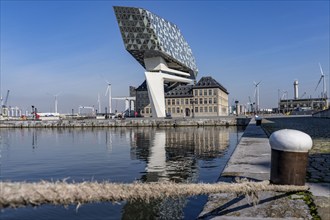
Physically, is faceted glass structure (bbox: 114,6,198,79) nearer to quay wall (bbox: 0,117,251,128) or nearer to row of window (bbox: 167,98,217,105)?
row of window (bbox: 167,98,217,105)

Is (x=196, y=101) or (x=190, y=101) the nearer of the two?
(x=196, y=101)

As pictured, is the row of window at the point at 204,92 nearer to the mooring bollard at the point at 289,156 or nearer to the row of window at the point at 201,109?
the row of window at the point at 201,109

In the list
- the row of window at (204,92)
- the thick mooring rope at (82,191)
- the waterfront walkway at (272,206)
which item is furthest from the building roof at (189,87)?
the thick mooring rope at (82,191)

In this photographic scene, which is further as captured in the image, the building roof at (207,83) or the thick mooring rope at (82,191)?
the building roof at (207,83)

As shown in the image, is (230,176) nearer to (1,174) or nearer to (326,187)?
(326,187)

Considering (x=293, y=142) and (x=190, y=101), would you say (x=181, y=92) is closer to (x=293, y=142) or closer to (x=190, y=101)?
(x=190, y=101)

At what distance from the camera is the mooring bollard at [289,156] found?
5.01 m

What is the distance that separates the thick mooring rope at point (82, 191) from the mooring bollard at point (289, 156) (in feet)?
2.93

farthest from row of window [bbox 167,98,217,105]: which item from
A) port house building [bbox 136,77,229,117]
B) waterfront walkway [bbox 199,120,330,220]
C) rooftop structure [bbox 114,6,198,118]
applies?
waterfront walkway [bbox 199,120,330,220]

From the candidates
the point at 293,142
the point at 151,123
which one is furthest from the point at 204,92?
the point at 293,142

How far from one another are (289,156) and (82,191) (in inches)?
129

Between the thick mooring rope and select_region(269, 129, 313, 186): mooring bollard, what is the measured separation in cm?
89

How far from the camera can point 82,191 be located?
3.15 meters

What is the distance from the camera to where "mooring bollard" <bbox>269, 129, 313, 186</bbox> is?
501cm
